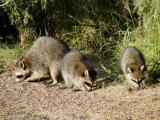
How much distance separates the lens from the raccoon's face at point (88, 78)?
10.2 metres

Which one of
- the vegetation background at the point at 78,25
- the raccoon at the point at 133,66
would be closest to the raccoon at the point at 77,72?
the raccoon at the point at 133,66

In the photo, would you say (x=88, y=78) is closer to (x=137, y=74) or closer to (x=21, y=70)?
Result: (x=137, y=74)

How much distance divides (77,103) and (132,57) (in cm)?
150

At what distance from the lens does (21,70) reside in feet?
37.3

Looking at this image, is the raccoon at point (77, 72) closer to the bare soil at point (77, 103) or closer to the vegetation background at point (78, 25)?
the bare soil at point (77, 103)

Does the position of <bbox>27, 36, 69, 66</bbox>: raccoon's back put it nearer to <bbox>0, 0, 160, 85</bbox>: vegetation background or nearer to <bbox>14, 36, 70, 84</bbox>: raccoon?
<bbox>14, 36, 70, 84</bbox>: raccoon

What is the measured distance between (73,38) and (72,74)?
8.20 ft

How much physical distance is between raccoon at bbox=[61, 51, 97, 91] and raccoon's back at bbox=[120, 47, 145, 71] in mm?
577

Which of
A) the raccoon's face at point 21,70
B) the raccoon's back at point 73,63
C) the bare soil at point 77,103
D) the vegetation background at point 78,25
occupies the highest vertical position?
the vegetation background at point 78,25

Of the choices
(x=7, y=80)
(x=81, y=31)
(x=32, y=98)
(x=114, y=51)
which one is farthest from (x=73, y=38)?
(x=32, y=98)

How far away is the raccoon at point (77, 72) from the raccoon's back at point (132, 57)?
0.58 metres

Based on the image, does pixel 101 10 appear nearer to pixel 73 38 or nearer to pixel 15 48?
pixel 73 38

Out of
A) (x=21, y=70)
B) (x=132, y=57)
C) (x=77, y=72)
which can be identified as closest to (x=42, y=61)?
(x=21, y=70)

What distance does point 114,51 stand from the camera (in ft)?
39.2
